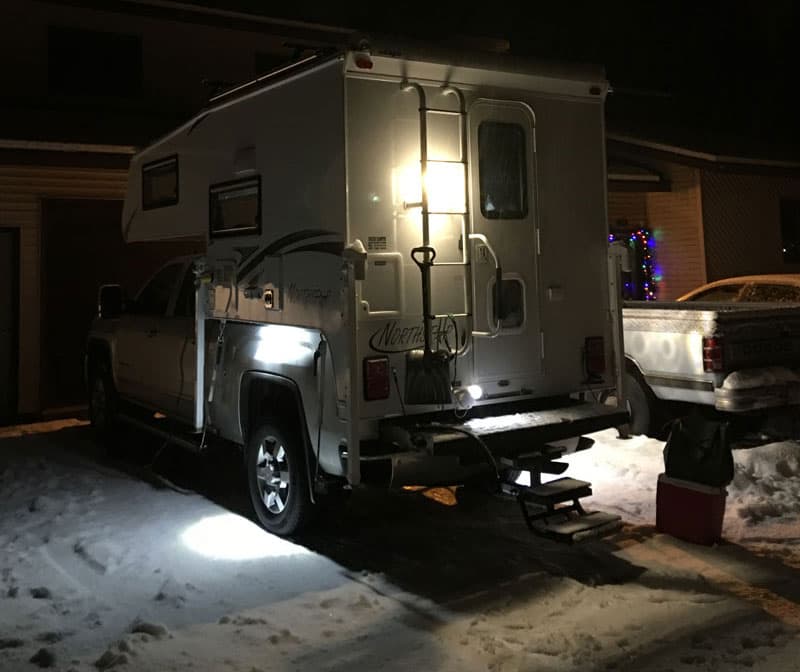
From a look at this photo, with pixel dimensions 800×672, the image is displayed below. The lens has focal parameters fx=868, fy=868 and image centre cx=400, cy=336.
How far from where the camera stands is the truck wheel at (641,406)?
336 inches

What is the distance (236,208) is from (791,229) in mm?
15216

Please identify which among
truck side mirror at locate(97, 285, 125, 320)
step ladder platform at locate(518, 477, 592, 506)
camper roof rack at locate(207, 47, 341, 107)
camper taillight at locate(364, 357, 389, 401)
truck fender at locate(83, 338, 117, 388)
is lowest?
step ladder platform at locate(518, 477, 592, 506)

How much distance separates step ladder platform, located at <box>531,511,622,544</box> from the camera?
5.12 metres

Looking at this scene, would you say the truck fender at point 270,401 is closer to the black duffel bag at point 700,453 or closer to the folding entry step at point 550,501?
the folding entry step at point 550,501

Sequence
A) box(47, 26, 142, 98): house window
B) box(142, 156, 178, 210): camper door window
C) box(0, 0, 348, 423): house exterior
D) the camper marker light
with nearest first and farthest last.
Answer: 1. the camper marker light
2. box(142, 156, 178, 210): camper door window
3. box(0, 0, 348, 423): house exterior
4. box(47, 26, 142, 98): house window

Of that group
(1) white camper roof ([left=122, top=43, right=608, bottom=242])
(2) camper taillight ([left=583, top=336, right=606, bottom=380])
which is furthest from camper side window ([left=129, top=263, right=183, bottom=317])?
(2) camper taillight ([left=583, top=336, right=606, bottom=380])

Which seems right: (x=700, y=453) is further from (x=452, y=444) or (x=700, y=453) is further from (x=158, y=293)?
(x=158, y=293)

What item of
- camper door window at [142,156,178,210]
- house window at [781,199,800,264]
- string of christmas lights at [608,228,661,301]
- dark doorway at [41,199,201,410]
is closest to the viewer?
camper door window at [142,156,178,210]

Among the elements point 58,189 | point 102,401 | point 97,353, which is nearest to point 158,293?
point 97,353

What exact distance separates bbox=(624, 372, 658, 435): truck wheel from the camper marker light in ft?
11.2

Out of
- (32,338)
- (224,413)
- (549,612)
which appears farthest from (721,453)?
(32,338)

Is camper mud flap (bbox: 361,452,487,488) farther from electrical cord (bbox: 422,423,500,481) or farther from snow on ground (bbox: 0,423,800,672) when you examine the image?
snow on ground (bbox: 0,423,800,672)

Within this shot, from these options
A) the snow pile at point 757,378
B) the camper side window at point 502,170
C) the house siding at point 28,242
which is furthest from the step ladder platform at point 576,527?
the house siding at point 28,242

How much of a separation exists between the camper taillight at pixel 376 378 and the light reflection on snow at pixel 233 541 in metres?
1.30
